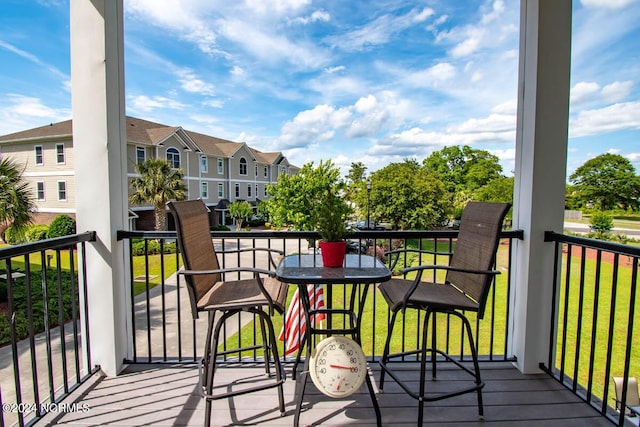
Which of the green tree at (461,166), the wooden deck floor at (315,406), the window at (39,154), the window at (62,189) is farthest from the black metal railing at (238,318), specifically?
the window at (39,154)

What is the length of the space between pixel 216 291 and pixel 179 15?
450 cm

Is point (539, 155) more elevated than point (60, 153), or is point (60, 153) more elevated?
point (60, 153)

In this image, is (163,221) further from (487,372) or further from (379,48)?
(487,372)

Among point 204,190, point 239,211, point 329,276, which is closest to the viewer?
point 329,276

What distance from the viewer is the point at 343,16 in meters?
Result: 7.51

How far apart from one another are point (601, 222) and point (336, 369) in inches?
154

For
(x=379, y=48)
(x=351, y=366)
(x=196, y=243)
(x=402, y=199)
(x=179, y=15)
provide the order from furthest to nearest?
1. (x=402, y=199)
2. (x=379, y=48)
3. (x=179, y=15)
4. (x=196, y=243)
5. (x=351, y=366)

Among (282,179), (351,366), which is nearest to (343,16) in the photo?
(351,366)

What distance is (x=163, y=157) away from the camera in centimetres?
1717

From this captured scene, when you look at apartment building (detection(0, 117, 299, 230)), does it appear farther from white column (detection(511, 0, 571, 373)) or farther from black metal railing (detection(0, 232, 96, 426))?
white column (detection(511, 0, 571, 373))

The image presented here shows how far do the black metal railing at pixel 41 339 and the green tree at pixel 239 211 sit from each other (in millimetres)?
10422

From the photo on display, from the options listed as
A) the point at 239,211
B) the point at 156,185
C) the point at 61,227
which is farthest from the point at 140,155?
the point at 239,211

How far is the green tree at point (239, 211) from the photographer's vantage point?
2042cm

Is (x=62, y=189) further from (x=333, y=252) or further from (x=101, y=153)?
(x=333, y=252)
